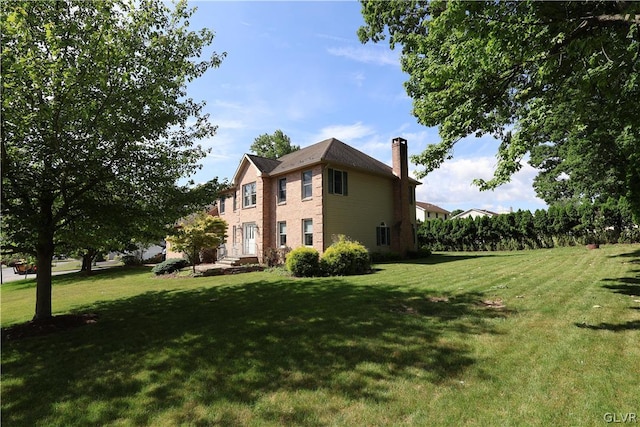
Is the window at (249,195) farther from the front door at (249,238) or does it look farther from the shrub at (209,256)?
the shrub at (209,256)

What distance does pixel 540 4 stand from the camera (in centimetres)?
567

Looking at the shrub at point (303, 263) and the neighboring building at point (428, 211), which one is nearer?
the shrub at point (303, 263)

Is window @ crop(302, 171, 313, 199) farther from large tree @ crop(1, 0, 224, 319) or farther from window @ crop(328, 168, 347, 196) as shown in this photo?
large tree @ crop(1, 0, 224, 319)

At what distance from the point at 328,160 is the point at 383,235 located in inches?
287

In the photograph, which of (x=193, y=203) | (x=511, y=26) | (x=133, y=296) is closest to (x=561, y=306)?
(x=511, y=26)

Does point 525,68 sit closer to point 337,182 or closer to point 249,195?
point 337,182

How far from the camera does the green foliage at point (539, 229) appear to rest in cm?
2214

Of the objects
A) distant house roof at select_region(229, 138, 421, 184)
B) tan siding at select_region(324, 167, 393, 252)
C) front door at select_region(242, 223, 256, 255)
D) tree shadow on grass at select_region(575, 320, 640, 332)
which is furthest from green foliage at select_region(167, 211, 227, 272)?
tree shadow on grass at select_region(575, 320, 640, 332)

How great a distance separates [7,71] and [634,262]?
20297 mm

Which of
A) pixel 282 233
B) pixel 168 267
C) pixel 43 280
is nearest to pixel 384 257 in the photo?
pixel 282 233

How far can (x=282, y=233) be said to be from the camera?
70.3 ft

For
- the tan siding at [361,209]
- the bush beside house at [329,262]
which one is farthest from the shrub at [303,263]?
the tan siding at [361,209]

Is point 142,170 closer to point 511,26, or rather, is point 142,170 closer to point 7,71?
point 7,71

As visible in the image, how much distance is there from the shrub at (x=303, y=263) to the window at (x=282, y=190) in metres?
7.05
